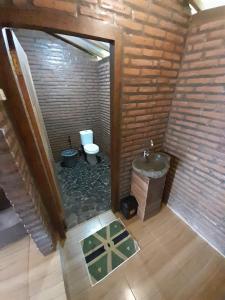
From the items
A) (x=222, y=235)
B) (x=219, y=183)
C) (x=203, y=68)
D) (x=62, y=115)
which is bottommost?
(x=222, y=235)

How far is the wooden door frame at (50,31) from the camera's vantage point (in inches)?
31.0

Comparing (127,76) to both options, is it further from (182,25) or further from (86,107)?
(86,107)

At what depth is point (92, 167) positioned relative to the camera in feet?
9.66

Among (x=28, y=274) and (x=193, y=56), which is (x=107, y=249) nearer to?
(x=28, y=274)

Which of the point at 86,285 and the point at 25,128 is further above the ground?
the point at 25,128

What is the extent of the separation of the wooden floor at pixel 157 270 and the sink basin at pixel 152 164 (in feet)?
2.68

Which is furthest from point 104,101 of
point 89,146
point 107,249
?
point 107,249

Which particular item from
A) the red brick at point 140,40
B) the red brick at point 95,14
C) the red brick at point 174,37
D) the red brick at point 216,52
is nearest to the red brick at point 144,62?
the red brick at point 140,40

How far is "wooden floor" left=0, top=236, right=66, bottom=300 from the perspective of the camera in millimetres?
1095

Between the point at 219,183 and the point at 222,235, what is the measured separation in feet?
1.91

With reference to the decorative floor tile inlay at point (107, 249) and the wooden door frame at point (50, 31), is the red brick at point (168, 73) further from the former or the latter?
the decorative floor tile inlay at point (107, 249)

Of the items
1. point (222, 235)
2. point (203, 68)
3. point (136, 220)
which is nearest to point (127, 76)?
point (203, 68)

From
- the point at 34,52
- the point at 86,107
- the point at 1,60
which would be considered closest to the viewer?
the point at 1,60

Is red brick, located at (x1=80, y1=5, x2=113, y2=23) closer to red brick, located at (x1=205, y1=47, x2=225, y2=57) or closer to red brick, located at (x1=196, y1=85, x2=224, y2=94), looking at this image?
red brick, located at (x1=205, y1=47, x2=225, y2=57)
